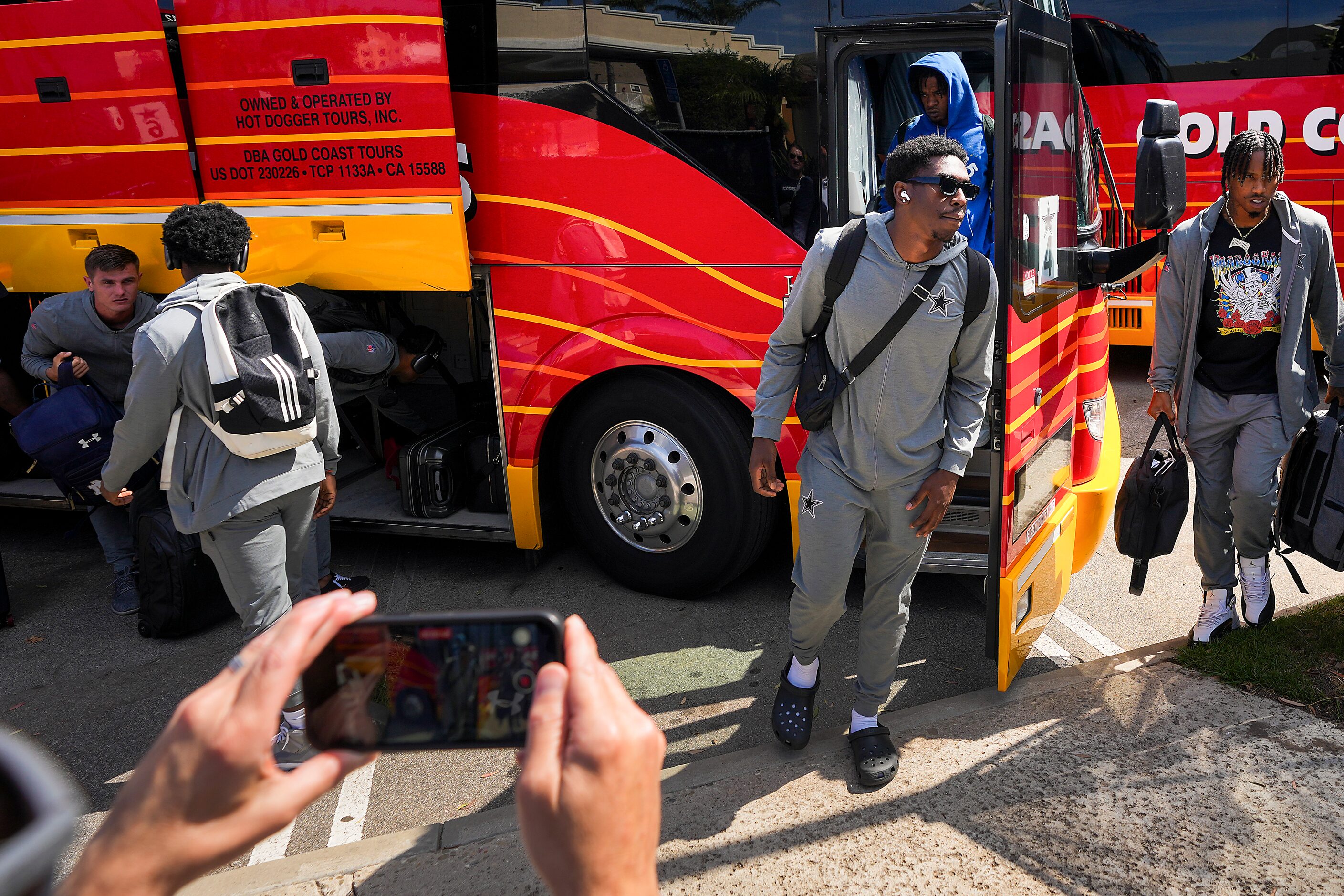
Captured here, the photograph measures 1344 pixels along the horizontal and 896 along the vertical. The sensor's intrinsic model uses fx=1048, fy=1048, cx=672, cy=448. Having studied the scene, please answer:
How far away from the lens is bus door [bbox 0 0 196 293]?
181 inches

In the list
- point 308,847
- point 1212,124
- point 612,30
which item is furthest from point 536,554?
point 1212,124

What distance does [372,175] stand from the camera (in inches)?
173

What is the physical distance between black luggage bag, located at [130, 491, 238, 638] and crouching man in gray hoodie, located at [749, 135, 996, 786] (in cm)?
271

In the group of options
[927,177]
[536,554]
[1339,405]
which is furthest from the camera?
[536,554]

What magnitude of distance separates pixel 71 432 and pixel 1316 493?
506 cm

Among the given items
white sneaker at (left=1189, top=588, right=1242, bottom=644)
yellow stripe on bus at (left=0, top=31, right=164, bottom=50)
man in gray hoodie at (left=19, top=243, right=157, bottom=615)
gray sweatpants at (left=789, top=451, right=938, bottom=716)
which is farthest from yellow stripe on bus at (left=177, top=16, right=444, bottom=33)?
white sneaker at (left=1189, top=588, right=1242, bottom=644)

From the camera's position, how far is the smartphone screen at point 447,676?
3.88 ft

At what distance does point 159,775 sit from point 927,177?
258cm

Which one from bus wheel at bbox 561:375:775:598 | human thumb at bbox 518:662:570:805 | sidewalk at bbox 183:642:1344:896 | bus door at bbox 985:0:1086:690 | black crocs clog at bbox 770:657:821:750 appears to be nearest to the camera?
human thumb at bbox 518:662:570:805

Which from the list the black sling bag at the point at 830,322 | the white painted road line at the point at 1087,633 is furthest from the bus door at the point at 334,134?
the white painted road line at the point at 1087,633

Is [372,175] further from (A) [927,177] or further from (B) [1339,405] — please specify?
(B) [1339,405]

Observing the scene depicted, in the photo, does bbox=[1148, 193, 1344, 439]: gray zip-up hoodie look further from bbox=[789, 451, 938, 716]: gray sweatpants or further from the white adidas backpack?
the white adidas backpack

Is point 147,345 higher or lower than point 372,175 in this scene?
lower

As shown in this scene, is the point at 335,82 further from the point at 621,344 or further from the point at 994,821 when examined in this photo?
the point at 994,821
